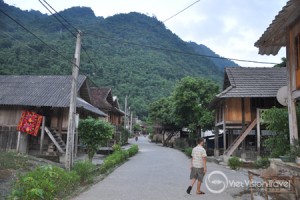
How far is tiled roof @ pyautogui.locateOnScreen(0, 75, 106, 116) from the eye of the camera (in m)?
Result: 21.0

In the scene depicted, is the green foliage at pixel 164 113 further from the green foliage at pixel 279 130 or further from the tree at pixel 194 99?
the green foliage at pixel 279 130

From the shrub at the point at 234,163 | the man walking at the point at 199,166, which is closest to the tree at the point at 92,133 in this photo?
the shrub at the point at 234,163

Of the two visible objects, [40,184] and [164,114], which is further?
[164,114]

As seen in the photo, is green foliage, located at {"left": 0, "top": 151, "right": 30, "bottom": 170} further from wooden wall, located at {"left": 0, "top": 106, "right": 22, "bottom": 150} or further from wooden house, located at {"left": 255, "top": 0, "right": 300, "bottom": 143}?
wooden house, located at {"left": 255, "top": 0, "right": 300, "bottom": 143}

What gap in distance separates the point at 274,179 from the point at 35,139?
1897 cm

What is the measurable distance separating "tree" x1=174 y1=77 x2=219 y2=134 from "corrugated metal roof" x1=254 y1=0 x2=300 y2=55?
20.0 meters

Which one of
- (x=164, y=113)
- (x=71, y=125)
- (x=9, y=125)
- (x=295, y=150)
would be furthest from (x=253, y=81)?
(x=164, y=113)

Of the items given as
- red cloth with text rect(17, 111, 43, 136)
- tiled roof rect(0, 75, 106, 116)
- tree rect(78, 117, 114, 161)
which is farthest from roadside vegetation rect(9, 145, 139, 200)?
tiled roof rect(0, 75, 106, 116)

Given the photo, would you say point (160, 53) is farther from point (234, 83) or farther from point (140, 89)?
point (234, 83)

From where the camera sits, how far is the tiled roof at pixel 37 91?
21047mm

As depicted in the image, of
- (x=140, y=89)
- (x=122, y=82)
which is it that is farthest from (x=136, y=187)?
(x=140, y=89)

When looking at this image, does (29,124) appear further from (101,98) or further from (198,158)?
(101,98)

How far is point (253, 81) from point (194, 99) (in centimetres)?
1094

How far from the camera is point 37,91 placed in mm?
23156
